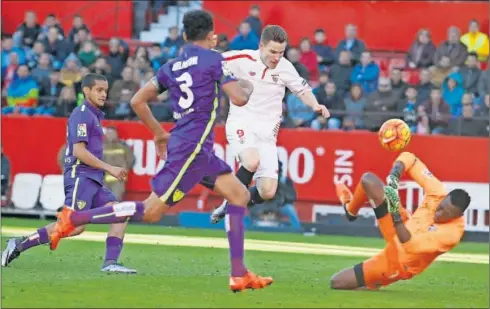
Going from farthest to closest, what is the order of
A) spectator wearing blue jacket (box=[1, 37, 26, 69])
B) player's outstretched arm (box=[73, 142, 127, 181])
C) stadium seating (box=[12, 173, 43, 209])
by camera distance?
spectator wearing blue jacket (box=[1, 37, 26, 69])
stadium seating (box=[12, 173, 43, 209])
player's outstretched arm (box=[73, 142, 127, 181])

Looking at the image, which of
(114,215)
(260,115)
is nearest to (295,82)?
(260,115)

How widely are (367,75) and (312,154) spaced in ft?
7.74

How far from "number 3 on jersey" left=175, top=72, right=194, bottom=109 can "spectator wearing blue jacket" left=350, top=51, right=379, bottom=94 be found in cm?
1403

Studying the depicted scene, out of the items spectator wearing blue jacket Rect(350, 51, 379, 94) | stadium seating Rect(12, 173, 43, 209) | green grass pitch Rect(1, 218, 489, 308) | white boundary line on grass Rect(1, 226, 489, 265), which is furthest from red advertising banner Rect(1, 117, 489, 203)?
green grass pitch Rect(1, 218, 489, 308)

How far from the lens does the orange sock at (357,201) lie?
12.0m

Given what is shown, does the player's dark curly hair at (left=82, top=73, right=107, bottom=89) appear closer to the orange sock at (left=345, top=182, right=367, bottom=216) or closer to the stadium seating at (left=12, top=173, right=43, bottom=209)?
the orange sock at (left=345, top=182, right=367, bottom=216)

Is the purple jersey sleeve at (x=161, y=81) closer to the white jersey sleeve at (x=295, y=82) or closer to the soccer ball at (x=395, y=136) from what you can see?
the soccer ball at (x=395, y=136)

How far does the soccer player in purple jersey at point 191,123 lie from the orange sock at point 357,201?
1.23 metres

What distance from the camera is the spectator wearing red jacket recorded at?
26188mm

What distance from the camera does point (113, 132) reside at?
2431 cm

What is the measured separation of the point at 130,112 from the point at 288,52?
340cm

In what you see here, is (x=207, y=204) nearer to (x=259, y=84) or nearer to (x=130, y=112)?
(x=130, y=112)

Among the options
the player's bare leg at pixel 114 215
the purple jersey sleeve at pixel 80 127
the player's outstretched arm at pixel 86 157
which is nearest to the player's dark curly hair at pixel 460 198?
the player's bare leg at pixel 114 215

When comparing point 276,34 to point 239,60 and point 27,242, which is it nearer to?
point 239,60
